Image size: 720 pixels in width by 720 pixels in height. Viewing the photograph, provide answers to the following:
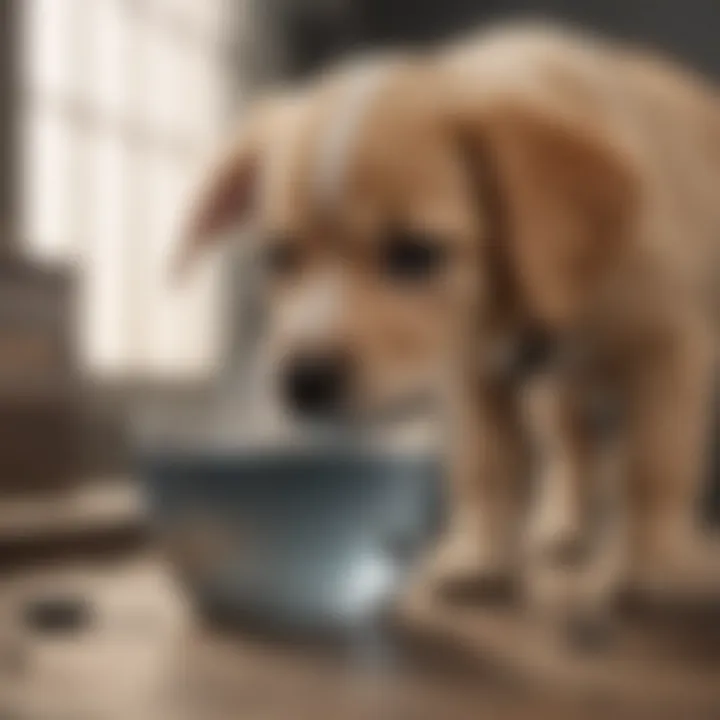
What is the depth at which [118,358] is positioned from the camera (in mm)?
544

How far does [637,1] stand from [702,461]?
180mm

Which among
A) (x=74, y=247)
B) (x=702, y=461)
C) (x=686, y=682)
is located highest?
(x=74, y=247)

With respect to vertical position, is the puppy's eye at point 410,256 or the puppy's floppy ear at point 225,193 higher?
the puppy's floppy ear at point 225,193

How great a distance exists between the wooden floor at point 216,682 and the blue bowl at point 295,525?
3 centimetres

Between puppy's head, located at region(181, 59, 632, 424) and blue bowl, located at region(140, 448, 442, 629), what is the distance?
41mm

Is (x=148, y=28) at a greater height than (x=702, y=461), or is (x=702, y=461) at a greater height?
(x=148, y=28)

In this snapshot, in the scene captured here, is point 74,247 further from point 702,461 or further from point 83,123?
point 702,461

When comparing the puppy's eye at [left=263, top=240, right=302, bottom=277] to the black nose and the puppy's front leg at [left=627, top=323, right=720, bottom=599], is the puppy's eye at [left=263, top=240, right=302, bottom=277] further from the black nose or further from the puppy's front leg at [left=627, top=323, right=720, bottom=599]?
the puppy's front leg at [left=627, top=323, right=720, bottom=599]

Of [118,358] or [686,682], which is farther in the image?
[118,358]

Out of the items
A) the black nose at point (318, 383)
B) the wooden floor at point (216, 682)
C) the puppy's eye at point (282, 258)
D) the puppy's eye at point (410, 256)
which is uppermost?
the puppy's eye at point (282, 258)

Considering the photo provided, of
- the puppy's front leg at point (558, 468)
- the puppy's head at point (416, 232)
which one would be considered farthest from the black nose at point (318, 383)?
the puppy's front leg at point (558, 468)

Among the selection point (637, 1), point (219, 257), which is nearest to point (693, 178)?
point (637, 1)

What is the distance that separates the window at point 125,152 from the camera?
528mm

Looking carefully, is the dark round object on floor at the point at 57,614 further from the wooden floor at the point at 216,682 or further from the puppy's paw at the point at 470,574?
the puppy's paw at the point at 470,574
